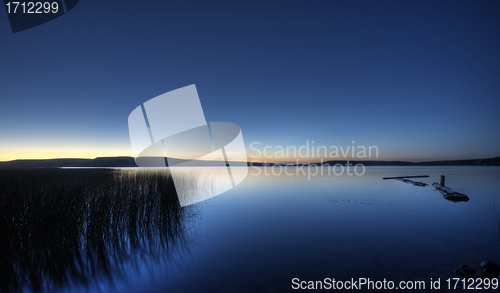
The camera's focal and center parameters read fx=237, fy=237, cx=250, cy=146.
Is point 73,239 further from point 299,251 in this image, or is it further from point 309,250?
point 309,250

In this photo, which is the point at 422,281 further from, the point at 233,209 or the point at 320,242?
the point at 233,209

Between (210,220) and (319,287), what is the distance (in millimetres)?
5319

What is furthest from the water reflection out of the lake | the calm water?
the calm water

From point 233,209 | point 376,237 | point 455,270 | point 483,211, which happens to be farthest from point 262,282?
point 483,211

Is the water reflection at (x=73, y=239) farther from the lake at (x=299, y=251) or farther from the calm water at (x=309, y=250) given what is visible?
the calm water at (x=309, y=250)

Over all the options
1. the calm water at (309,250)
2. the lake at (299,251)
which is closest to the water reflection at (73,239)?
the lake at (299,251)

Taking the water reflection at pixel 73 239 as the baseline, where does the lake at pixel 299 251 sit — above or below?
below

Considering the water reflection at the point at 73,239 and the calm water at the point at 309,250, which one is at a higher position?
the water reflection at the point at 73,239

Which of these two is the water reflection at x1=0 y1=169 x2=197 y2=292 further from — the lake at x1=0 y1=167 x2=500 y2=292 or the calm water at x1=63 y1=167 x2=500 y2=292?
the calm water at x1=63 y1=167 x2=500 y2=292

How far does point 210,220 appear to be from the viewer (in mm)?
8500

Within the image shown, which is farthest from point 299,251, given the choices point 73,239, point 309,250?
point 73,239

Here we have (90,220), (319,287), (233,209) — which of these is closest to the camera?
(319,287)

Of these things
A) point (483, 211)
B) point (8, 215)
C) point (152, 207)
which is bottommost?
point (483, 211)

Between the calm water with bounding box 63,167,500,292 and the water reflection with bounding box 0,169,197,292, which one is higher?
the water reflection with bounding box 0,169,197,292
